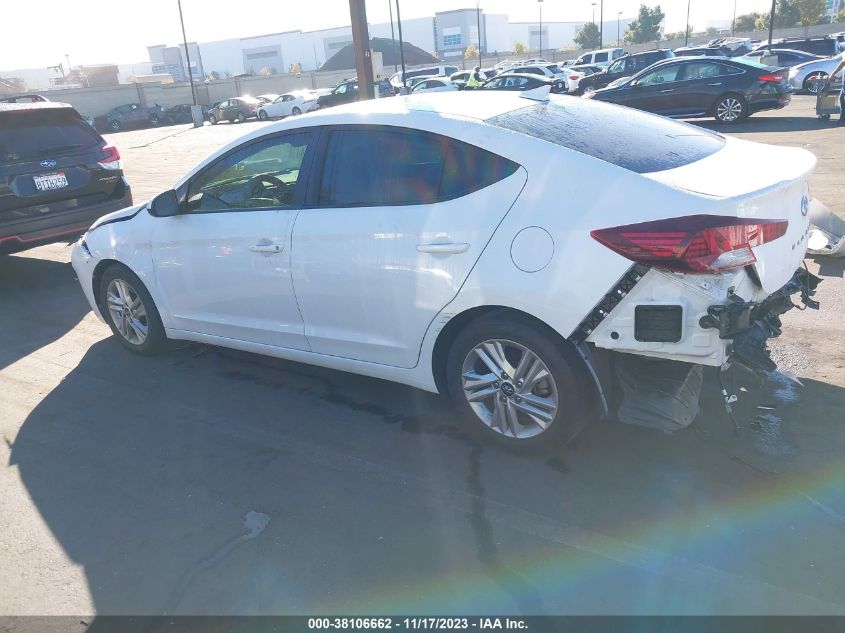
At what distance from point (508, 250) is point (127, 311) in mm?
3331

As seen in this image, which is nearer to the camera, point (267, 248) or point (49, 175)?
point (267, 248)

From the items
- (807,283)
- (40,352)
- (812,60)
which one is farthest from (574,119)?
(812,60)

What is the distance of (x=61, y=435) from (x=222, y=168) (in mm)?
1947

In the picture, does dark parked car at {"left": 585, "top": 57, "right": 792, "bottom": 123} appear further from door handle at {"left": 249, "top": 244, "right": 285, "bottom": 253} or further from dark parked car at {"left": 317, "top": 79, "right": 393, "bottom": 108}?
dark parked car at {"left": 317, "top": 79, "right": 393, "bottom": 108}

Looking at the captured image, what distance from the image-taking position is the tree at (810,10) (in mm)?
61344

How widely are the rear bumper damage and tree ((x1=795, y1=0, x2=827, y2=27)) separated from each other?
71024 millimetres

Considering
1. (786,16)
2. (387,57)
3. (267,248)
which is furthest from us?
(387,57)

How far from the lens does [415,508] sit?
3207mm

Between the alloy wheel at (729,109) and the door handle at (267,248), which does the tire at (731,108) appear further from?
the door handle at (267,248)

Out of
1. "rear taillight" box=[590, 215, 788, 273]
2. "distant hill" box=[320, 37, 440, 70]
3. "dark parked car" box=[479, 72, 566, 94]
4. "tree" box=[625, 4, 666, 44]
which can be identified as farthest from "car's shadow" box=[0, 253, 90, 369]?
"tree" box=[625, 4, 666, 44]

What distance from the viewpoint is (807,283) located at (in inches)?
145

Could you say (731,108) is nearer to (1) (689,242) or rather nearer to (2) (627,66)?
(2) (627,66)

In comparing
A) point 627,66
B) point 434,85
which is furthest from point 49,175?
point 434,85

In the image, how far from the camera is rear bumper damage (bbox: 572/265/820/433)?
292 cm
